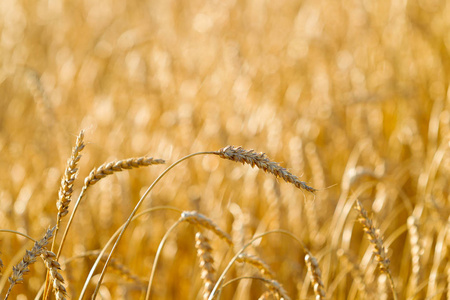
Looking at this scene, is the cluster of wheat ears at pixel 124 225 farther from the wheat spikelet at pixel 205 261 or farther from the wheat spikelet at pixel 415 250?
the wheat spikelet at pixel 415 250

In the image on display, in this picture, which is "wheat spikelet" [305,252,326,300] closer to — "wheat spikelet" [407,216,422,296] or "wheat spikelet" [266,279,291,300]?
"wheat spikelet" [266,279,291,300]

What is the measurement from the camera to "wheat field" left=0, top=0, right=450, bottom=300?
168cm

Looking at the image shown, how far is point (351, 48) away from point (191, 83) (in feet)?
3.67

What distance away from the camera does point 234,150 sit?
3.20 ft

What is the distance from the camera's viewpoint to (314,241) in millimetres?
2037

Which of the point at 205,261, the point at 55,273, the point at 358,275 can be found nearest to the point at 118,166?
the point at 55,273

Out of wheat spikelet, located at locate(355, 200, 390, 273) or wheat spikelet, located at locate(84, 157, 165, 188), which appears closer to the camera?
wheat spikelet, located at locate(84, 157, 165, 188)

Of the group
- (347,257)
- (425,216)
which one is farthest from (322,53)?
(347,257)

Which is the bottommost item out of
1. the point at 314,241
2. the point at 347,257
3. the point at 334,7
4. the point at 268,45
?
the point at 347,257

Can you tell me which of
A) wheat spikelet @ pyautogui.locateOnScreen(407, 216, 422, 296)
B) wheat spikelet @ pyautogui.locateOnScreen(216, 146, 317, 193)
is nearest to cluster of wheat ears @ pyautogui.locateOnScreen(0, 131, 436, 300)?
wheat spikelet @ pyautogui.locateOnScreen(216, 146, 317, 193)

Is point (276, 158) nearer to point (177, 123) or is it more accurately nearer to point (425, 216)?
point (177, 123)

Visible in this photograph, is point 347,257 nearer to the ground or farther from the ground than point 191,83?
nearer to the ground

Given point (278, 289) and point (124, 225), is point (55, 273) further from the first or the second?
point (278, 289)

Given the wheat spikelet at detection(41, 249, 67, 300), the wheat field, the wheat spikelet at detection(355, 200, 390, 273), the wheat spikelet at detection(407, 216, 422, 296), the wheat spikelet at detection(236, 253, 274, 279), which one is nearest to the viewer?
the wheat spikelet at detection(41, 249, 67, 300)
